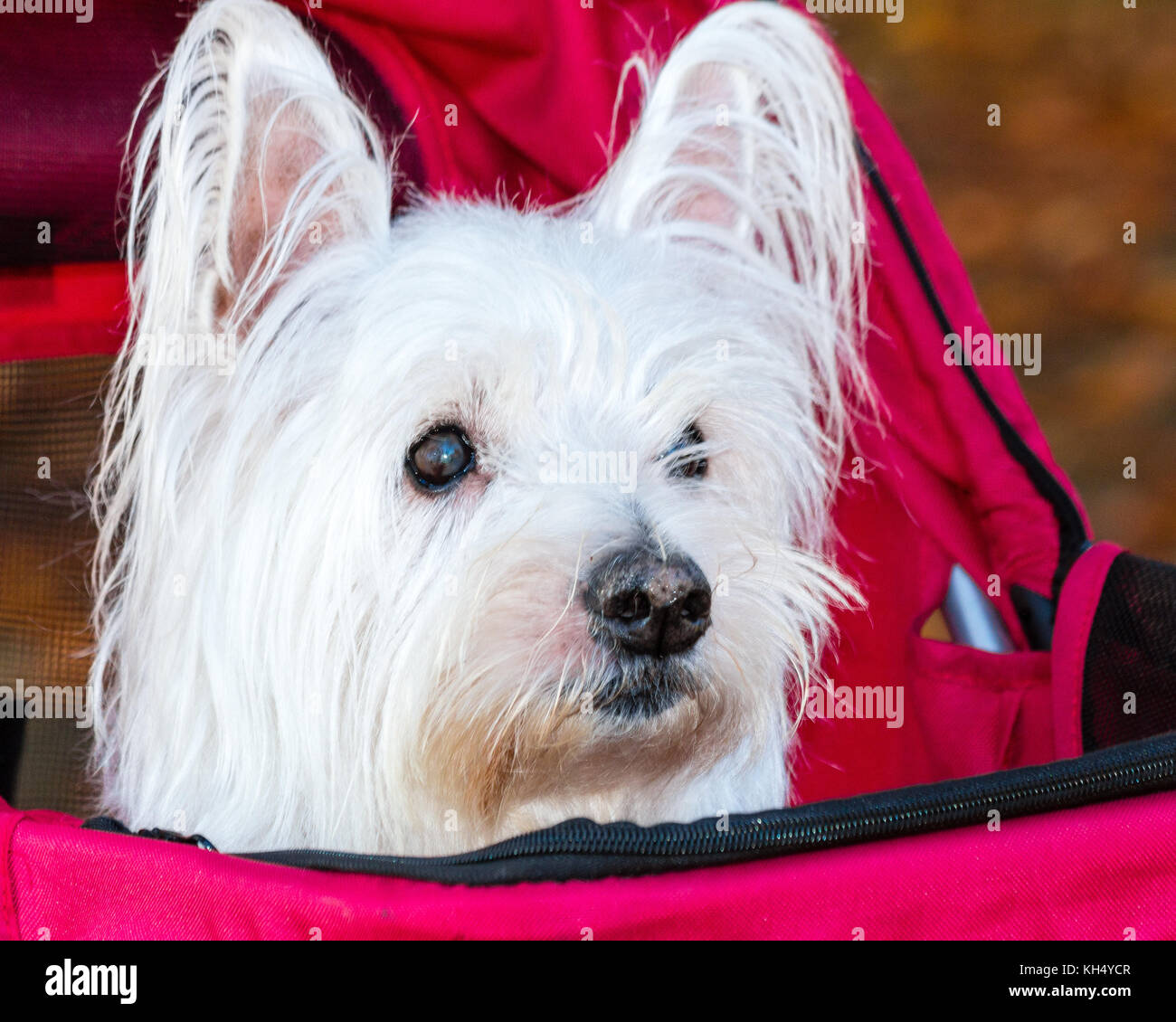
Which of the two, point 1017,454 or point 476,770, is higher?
point 1017,454

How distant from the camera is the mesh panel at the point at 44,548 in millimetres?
1531

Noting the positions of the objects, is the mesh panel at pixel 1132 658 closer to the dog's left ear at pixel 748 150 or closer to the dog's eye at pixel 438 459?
the dog's left ear at pixel 748 150

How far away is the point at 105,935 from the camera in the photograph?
998mm

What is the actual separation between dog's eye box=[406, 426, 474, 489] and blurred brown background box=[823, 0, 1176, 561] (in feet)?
9.64

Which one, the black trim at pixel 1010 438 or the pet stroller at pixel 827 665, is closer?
the pet stroller at pixel 827 665

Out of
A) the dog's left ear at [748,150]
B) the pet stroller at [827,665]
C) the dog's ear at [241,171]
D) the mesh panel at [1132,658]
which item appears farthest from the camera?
the dog's left ear at [748,150]

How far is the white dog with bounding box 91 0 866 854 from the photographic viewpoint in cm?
120

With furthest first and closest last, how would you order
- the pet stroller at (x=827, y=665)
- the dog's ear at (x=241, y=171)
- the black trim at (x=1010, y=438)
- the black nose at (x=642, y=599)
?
the black trim at (x=1010, y=438) → the dog's ear at (x=241, y=171) → the black nose at (x=642, y=599) → the pet stroller at (x=827, y=665)

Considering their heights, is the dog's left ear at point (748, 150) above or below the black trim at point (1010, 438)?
above

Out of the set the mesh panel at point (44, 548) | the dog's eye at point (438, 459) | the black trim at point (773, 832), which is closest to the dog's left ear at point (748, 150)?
the dog's eye at point (438, 459)

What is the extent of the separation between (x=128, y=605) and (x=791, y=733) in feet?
2.67

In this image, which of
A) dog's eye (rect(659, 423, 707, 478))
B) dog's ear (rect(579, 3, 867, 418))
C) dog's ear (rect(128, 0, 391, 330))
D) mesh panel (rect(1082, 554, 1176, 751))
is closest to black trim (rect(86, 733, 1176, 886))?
mesh panel (rect(1082, 554, 1176, 751))
